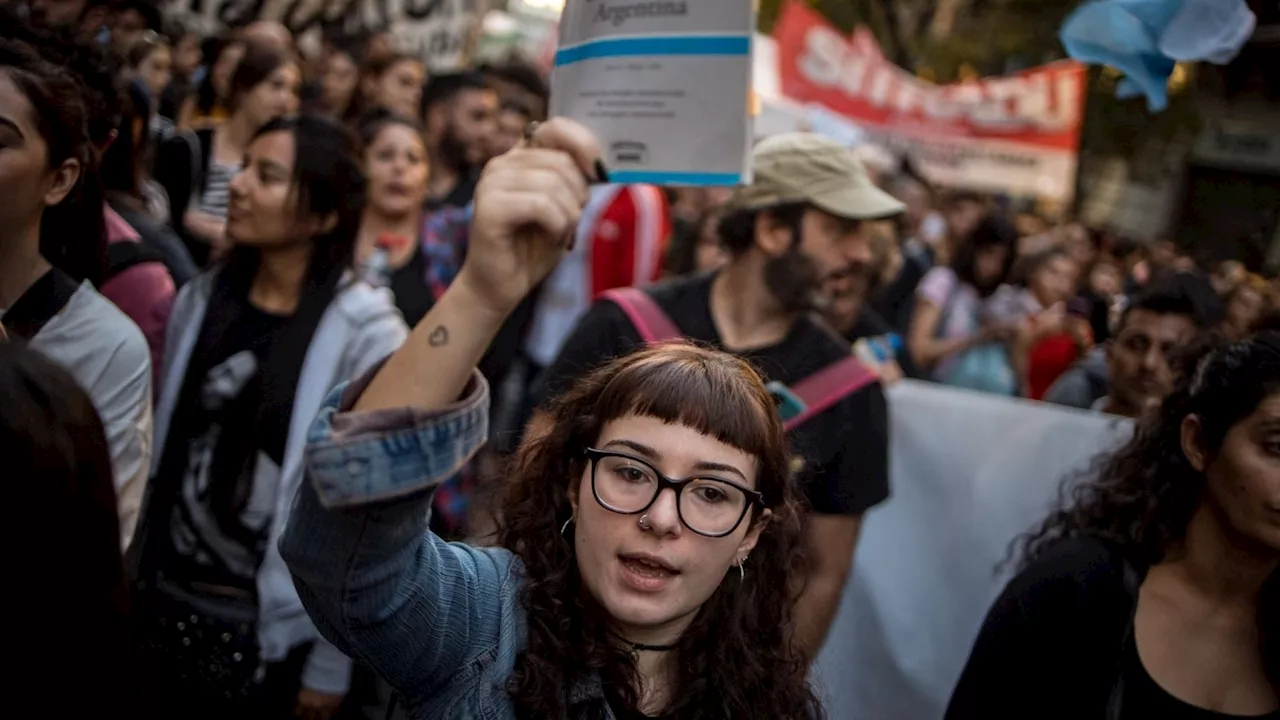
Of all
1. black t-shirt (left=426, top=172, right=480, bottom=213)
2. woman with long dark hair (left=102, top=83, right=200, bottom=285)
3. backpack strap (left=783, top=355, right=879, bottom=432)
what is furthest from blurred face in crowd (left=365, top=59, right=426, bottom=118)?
backpack strap (left=783, top=355, right=879, bottom=432)

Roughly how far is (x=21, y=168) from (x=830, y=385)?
194 centimetres

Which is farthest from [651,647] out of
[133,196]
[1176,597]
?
[133,196]

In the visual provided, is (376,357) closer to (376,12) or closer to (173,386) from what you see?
(173,386)

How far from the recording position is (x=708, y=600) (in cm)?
183

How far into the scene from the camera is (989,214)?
6973mm

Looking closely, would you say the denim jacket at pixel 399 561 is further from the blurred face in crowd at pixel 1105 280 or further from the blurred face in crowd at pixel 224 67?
the blurred face in crowd at pixel 1105 280

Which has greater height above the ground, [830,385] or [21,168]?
[21,168]

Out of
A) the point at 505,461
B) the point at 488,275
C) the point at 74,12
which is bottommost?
the point at 505,461

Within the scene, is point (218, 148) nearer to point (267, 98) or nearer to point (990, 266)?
point (267, 98)

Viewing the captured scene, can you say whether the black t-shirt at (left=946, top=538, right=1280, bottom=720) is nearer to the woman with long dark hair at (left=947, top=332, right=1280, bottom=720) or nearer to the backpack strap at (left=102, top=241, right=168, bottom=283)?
the woman with long dark hair at (left=947, top=332, right=1280, bottom=720)

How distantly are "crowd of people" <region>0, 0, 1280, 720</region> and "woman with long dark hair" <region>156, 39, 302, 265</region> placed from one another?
0.79 metres

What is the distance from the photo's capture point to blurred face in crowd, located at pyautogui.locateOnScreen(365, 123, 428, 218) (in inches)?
179

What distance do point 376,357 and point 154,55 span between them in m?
4.00

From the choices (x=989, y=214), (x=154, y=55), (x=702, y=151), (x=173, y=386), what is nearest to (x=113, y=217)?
(x=173, y=386)
